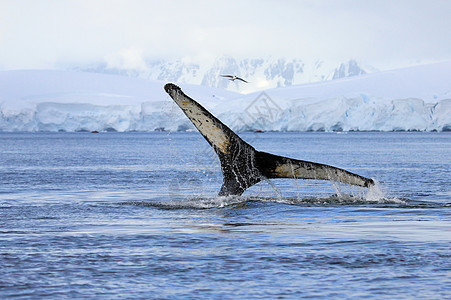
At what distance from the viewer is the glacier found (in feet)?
356

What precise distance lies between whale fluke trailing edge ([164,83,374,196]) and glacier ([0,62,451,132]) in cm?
6856

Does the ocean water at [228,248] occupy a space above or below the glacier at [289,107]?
below

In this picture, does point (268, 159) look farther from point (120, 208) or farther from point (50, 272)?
point (50, 272)

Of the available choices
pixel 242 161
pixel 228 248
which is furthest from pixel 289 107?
pixel 228 248

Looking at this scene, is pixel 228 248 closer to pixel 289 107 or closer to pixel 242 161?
pixel 242 161

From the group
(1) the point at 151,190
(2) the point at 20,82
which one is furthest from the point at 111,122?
(1) the point at 151,190

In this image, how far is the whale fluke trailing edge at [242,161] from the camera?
44.5ft

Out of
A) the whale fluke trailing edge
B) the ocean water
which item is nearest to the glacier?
the ocean water

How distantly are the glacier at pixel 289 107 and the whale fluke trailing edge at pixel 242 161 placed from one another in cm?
6856

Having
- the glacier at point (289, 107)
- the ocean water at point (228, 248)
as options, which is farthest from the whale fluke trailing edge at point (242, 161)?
the glacier at point (289, 107)

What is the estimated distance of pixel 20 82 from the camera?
18150cm

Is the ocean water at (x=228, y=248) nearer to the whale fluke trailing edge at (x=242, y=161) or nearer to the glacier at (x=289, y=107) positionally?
the whale fluke trailing edge at (x=242, y=161)

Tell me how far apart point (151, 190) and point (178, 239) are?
40.5ft

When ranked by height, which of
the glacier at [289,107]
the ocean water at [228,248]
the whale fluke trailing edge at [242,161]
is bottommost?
the ocean water at [228,248]
